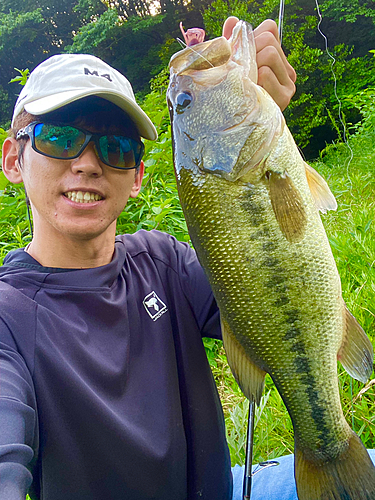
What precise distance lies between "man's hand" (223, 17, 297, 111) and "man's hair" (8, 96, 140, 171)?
58 cm

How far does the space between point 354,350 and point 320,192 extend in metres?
0.62

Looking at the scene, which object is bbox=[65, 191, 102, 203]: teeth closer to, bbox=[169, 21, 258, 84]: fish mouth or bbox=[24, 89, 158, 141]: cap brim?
bbox=[24, 89, 158, 141]: cap brim

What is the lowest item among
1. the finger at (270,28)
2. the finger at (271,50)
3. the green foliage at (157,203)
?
the green foliage at (157,203)

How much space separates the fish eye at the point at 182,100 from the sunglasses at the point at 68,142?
0.29 metres

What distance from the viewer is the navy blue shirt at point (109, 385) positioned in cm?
117

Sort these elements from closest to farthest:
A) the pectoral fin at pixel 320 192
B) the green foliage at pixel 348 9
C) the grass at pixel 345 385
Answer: the pectoral fin at pixel 320 192 → the grass at pixel 345 385 → the green foliage at pixel 348 9

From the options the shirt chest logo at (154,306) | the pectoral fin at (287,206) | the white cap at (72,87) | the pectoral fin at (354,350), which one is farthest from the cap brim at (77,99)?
the pectoral fin at (354,350)

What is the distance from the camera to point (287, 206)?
1338 mm

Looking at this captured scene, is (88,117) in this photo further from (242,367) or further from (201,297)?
(242,367)

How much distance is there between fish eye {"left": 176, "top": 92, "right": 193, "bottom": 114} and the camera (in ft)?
4.79

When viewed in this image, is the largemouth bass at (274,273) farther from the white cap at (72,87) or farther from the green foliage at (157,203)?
the green foliage at (157,203)

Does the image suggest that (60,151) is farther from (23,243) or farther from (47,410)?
(23,243)

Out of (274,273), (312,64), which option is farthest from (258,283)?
(312,64)

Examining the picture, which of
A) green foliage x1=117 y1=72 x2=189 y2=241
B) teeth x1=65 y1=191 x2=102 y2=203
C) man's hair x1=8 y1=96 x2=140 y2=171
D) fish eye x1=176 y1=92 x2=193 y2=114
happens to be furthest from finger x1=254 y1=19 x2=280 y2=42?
green foliage x1=117 y1=72 x2=189 y2=241
